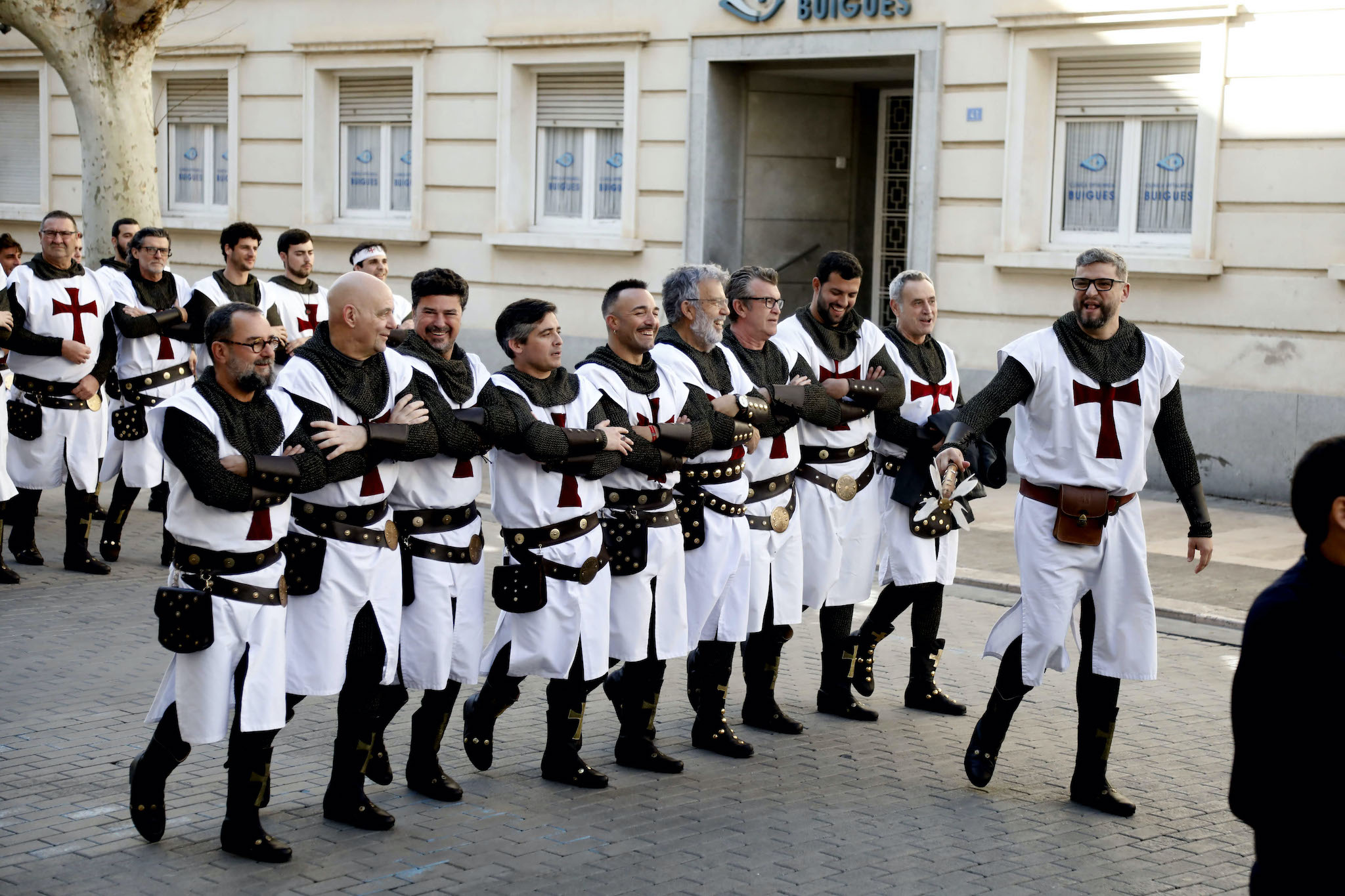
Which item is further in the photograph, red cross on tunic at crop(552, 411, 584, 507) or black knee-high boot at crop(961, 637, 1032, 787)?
black knee-high boot at crop(961, 637, 1032, 787)

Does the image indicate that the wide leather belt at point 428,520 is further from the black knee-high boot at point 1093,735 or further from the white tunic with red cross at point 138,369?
the white tunic with red cross at point 138,369

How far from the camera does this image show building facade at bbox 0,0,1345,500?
1359cm

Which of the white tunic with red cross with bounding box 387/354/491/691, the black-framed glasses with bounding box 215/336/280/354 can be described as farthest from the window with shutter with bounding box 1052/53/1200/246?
the black-framed glasses with bounding box 215/336/280/354

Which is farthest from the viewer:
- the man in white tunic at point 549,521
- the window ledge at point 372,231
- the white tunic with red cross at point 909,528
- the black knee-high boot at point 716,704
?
the window ledge at point 372,231

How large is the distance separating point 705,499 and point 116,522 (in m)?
5.49

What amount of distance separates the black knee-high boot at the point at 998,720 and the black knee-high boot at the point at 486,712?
174cm

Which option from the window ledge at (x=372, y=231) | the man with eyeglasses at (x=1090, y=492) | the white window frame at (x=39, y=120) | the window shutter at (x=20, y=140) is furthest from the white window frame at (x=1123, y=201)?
the window shutter at (x=20, y=140)

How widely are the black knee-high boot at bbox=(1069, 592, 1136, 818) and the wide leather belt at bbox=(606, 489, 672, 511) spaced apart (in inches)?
66.1

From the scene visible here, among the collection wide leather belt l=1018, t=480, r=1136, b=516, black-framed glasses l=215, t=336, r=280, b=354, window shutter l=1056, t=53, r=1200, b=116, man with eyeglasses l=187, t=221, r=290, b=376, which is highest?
window shutter l=1056, t=53, r=1200, b=116

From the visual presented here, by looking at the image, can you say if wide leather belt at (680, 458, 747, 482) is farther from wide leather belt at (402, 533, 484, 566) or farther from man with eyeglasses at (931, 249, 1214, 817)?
wide leather belt at (402, 533, 484, 566)

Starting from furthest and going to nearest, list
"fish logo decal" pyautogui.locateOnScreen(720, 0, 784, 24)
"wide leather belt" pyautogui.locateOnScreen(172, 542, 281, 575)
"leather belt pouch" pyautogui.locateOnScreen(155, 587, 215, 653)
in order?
"fish logo decal" pyautogui.locateOnScreen(720, 0, 784, 24) < "wide leather belt" pyautogui.locateOnScreen(172, 542, 281, 575) < "leather belt pouch" pyautogui.locateOnScreen(155, 587, 215, 653)

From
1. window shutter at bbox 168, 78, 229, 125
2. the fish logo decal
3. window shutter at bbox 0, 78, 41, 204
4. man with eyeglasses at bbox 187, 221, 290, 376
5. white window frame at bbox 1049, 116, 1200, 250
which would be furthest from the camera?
window shutter at bbox 0, 78, 41, 204

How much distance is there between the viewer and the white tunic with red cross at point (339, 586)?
216 inches

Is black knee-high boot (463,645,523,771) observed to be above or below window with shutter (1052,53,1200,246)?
below
